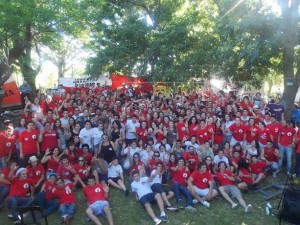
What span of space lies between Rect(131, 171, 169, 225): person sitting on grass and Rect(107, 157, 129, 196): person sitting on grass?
1.51 ft

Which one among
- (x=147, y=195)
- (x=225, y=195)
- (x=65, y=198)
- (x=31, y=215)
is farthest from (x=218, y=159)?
(x=31, y=215)

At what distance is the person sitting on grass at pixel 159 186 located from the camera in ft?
26.9

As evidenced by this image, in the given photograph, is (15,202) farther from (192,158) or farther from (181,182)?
(192,158)

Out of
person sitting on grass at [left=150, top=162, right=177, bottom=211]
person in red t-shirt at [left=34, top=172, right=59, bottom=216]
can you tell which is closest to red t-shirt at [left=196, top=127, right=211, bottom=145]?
person sitting on grass at [left=150, top=162, right=177, bottom=211]

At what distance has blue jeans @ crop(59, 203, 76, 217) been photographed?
749 cm

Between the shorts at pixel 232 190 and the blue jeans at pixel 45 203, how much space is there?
14.8 ft

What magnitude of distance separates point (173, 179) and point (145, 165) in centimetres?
93

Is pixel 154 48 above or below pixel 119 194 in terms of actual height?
above

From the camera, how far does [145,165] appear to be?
9.18 metres

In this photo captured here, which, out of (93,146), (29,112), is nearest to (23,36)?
(29,112)

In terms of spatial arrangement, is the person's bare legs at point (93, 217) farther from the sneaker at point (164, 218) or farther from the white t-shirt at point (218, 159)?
the white t-shirt at point (218, 159)

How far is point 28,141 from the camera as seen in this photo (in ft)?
28.5

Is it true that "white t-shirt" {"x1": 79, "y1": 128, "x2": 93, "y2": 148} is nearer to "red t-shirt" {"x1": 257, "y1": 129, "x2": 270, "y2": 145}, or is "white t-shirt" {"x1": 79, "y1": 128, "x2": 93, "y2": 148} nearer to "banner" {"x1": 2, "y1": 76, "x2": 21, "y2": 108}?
"red t-shirt" {"x1": 257, "y1": 129, "x2": 270, "y2": 145}

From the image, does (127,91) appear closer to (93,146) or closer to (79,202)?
(93,146)
